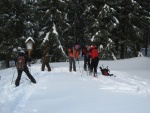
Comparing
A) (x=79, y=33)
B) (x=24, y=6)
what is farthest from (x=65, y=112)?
(x=79, y=33)

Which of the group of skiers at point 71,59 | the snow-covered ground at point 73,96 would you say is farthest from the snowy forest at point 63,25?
the snow-covered ground at point 73,96

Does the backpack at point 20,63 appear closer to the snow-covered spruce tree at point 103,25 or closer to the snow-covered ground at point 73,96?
the snow-covered ground at point 73,96

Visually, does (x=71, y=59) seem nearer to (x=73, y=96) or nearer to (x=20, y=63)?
(x=20, y=63)

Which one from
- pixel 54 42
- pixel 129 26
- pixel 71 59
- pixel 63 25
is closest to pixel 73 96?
pixel 71 59

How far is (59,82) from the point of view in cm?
1399

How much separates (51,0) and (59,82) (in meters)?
17.3

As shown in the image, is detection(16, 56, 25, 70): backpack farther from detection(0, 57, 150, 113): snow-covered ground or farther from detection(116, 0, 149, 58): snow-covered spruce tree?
detection(116, 0, 149, 58): snow-covered spruce tree

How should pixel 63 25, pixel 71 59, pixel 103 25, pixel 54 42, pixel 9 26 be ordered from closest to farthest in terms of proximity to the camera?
pixel 71 59, pixel 54 42, pixel 63 25, pixel 9 26, pixel 103 25

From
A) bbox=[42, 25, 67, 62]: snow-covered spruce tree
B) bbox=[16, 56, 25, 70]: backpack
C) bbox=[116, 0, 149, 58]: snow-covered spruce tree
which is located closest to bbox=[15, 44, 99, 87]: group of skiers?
bbox=[16, 56, 25, 70]: backpack

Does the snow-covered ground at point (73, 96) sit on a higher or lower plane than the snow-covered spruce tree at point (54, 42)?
lower

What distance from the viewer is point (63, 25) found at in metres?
30.6

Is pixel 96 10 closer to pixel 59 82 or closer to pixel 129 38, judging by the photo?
pixel 129 38

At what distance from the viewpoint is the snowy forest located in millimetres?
29578

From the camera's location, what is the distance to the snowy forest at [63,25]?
97.0 feet
